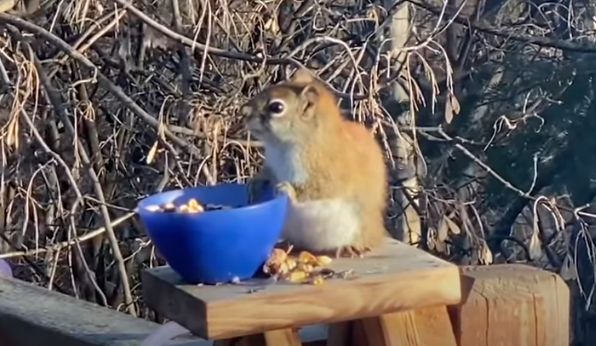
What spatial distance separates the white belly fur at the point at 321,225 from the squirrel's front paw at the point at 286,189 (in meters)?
0.02

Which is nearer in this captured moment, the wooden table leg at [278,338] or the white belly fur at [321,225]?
the wooden table leg at [278,338]

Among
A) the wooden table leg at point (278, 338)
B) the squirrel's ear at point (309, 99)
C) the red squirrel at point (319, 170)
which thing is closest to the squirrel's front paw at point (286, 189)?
the red squirrel at point (319, 170)

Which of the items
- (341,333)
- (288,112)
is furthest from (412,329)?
(288,112)

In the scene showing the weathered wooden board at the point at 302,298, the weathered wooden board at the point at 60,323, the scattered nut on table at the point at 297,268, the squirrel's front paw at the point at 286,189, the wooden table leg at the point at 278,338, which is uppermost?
the squirrel's front paw at the point at 286,189

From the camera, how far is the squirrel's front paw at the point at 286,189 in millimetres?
1601

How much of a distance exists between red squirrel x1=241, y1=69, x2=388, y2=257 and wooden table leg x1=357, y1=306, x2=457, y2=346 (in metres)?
0.17

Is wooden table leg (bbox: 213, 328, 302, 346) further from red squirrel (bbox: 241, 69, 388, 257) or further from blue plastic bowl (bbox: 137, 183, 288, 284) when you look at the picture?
red squirrel (bbox: 241, 69, 388, 257)

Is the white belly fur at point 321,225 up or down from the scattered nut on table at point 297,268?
up

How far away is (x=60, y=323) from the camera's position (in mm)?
1726

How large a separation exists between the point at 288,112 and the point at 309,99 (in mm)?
42

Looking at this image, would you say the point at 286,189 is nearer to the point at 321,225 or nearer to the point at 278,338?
the point at 321,225

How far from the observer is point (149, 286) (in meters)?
1.52

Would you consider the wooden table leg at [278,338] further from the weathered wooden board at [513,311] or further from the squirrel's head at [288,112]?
the squirrel's head at [288,112]

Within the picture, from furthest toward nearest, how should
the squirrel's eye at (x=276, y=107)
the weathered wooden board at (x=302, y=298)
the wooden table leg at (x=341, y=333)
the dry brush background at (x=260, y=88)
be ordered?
1. the dry brush background at (x=260, y=88)
2. the squirrel's eye at (x=276, y=107)
3. the wooden table leg at (x=341, y=333)
4. the weathered wooden board at (x=302, y=298)
